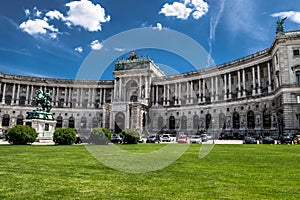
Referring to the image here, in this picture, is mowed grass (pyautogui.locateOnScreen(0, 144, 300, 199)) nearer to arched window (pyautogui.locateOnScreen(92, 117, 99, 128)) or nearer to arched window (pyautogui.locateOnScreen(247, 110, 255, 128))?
arched window (pyautogui.locateOnScreen(247, 110, 255, 128))

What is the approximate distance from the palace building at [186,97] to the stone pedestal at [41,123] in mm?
35008

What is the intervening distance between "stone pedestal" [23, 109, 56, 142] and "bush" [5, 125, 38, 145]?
20.4 feet

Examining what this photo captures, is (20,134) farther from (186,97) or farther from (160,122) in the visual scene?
(186,97)

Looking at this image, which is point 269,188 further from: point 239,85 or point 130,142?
point 239,85

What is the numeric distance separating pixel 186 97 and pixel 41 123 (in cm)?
5349

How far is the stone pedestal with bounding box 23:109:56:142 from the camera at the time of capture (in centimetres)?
3469

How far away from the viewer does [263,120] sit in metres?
55.8

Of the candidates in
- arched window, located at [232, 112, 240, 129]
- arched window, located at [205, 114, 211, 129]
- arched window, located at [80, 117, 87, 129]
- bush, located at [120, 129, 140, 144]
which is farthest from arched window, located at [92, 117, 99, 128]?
bush, located at [120, 129, 140, 144]

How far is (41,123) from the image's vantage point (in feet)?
117

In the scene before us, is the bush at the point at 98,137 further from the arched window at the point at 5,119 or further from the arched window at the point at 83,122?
the arched window at the point at 5,119

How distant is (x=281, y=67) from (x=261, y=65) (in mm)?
12547

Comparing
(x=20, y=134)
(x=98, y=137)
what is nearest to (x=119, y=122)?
(x=98, y=137)

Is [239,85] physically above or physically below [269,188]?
above

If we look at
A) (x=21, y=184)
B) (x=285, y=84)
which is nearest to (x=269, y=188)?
(x=21, y=184)
